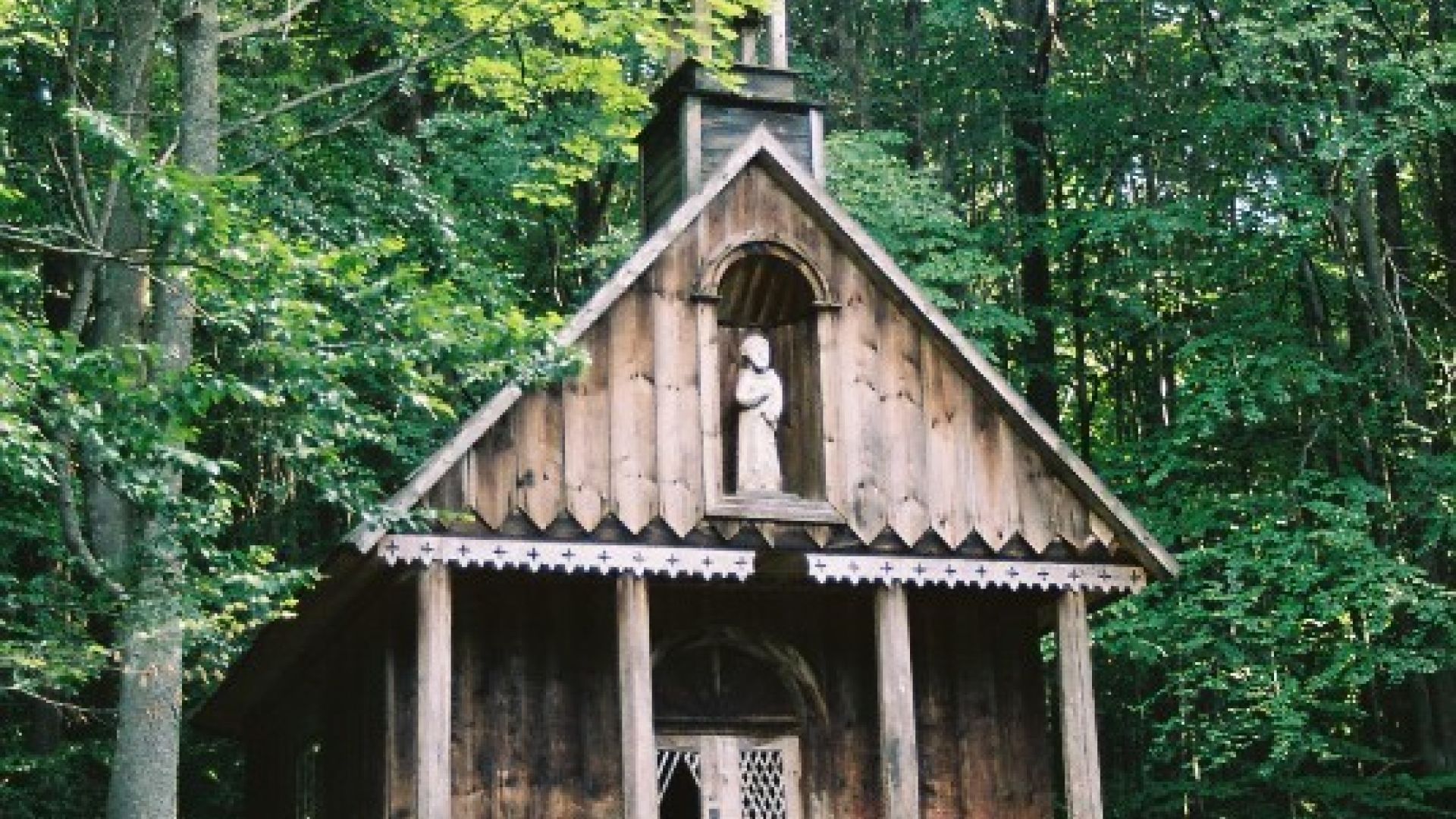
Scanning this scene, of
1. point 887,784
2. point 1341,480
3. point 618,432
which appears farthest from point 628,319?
point 1341,480

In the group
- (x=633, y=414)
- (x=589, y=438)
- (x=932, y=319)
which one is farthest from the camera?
(x=932, y=319)

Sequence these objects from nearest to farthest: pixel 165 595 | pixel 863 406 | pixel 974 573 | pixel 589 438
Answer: pixel 165 595, pixel 589 438, pixel 974 573, pixel 863 406

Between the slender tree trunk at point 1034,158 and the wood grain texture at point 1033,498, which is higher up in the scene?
the slender tree trunk at point 1034,158

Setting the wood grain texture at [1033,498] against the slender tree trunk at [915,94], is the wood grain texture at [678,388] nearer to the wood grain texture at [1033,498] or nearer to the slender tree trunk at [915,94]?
the wood grain texture at [1033,498]

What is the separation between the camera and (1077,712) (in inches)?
598

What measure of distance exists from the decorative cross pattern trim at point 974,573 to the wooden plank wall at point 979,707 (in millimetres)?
1095

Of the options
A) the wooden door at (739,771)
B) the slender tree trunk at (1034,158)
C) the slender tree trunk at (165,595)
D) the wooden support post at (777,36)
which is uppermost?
the slender tree trunk at (1034,158)

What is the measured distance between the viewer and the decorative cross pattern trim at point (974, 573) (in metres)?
14.6

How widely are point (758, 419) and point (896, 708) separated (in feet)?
8.27

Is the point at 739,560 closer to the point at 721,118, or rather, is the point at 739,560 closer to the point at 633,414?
the point at 633,414

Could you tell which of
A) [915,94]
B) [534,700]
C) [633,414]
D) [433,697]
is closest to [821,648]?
[534,700]

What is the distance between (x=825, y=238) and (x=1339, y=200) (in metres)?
10.2

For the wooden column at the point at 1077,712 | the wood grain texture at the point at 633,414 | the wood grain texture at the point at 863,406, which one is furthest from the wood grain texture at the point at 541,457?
the wooden column at the point at 1077,712

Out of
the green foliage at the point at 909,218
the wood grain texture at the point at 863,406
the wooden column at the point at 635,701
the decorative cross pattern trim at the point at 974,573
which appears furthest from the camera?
the green foliage at the point at 909,218
